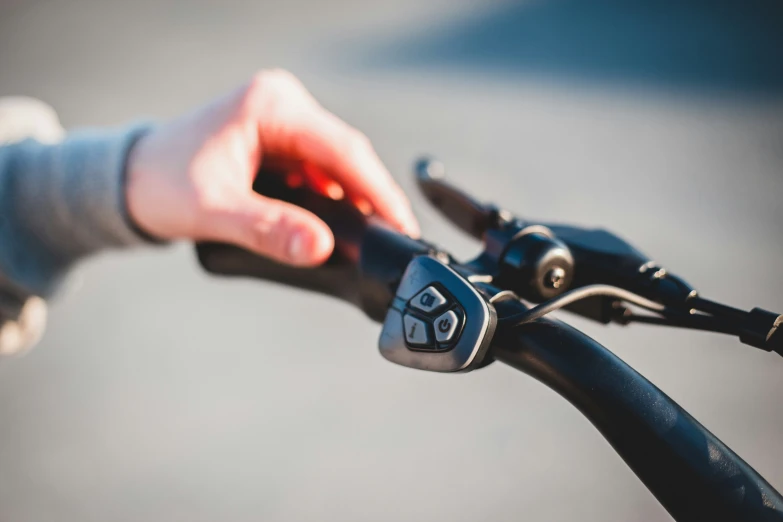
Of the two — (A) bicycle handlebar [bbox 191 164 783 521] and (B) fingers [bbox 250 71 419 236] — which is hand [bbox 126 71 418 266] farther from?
(A) bicycle handlebar [bbox 191 164 783 521]

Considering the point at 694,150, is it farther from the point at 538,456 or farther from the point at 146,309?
the point at 146,309

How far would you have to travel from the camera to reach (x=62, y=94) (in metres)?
1.91

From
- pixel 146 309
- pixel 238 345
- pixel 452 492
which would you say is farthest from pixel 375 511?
pixel 146 309

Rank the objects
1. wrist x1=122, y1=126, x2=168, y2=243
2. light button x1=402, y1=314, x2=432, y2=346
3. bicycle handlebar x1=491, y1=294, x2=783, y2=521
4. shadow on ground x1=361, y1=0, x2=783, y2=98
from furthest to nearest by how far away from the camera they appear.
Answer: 1. shadow on ground x1=361, y1=0, x2=783, y2=98
2. wrist x1=122, y1=126, x2=168, y2=243
3. light button x1=402, y1=314, x2=432, y2=346
4. bicycle handlebar x1=491, y1=294, x2=783, y2=521

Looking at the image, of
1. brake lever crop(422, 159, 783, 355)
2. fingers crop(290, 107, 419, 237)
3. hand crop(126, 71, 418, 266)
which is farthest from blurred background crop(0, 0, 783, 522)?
brake lever crop(422, 159, 783, 355)

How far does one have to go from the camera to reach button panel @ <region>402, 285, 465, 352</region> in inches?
16.0

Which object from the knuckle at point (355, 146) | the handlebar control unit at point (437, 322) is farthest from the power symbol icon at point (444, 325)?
the knuckle at point (355, 146)

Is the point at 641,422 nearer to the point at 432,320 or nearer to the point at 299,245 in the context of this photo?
the point at 432,320

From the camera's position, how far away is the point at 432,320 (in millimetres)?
421

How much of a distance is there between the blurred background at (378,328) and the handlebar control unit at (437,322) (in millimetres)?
439

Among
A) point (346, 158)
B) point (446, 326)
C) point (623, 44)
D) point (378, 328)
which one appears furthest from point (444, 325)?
point (623, 44)

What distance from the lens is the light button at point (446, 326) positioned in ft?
1.33

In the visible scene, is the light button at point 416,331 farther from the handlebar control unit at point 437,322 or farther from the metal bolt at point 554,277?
the metal bolt at point 554,277

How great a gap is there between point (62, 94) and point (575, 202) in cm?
158
